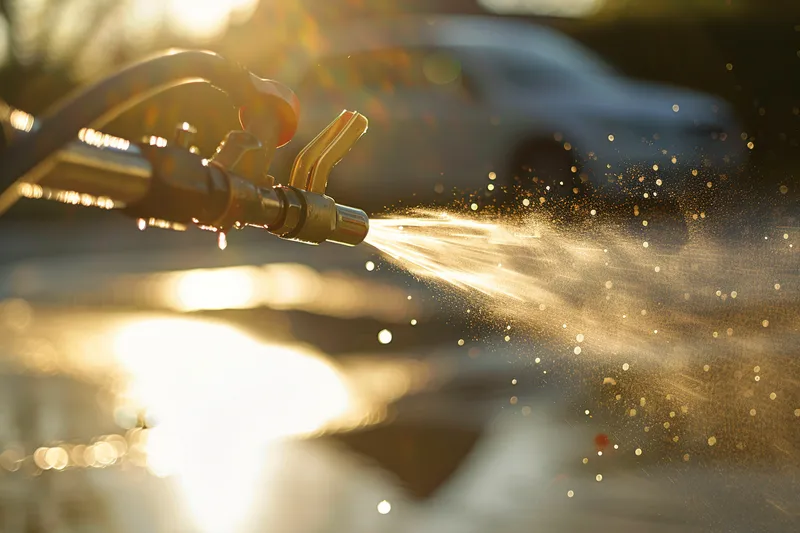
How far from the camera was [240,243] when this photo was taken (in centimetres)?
1318

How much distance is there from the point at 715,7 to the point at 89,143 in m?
13.3

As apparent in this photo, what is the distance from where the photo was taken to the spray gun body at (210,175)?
1.13 meters

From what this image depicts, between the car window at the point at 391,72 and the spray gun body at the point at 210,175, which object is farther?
the car window at the point at 391,72

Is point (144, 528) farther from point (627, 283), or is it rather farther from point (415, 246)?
point (627, 283)

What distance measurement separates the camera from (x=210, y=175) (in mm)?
1327

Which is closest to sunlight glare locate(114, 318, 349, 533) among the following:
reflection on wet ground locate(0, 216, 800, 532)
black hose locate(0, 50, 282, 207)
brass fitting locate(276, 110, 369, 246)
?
reflection on wet ground locate(0, 216, 800, 532)

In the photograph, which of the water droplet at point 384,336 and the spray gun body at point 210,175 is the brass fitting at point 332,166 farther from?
the water droplet at point 384,336

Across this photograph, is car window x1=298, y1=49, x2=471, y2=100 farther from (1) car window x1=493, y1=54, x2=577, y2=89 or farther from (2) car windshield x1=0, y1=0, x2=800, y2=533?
(1) car window x1=493, y1=54, x2=577, y2=89

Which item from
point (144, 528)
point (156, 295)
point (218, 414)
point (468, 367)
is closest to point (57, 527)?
point (144, 528)

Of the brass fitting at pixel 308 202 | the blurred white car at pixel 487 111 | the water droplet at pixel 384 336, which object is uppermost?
the blurred white car at pixel 487 111

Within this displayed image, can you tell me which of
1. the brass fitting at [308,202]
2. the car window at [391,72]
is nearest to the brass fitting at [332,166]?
the brass fitting at [308,202]

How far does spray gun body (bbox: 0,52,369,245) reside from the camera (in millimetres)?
1127

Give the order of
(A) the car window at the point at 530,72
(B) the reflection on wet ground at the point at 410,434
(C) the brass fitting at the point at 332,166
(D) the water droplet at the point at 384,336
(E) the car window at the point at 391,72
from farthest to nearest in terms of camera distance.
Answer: (E) the car window at the point at 391,72
(A) the car window at the point at 530,72
(D) the water droplet at the point at 384,336
(B) the reflection on wet ground at the point at 410,434
(C) the brass fitting at the point at 332,166

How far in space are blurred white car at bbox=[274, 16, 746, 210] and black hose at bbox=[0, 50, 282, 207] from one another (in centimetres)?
720
